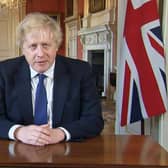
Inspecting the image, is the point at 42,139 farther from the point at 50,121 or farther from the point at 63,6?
the point at 63,6

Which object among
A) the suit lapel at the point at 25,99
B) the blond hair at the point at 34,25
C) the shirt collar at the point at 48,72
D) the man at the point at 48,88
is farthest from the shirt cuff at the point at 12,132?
the blond hair at the point at 34,25

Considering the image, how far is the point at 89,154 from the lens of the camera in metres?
1.34

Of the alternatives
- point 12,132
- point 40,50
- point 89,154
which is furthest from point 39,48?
point 89,154

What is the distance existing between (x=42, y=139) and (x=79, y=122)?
23 centimetres

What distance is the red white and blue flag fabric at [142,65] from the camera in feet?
7.66

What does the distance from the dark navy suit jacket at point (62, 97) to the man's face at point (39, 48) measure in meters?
0.08

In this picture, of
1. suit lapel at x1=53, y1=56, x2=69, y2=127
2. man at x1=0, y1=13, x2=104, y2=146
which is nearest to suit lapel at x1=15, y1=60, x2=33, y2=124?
man at x1=0, y1=13, x2=104, y2=146

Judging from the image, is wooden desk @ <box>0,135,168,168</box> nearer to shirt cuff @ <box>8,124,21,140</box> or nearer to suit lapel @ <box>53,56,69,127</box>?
shirt cuff @ <box>8,124,21,140</box>

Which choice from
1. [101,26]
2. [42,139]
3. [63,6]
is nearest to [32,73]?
[42,139]

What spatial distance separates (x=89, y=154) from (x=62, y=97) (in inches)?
15.9

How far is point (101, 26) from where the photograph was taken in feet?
24.3

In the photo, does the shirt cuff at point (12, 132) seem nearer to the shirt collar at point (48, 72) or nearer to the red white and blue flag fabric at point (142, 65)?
the shirt collar at point (48, 72)

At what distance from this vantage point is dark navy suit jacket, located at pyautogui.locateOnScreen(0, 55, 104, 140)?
164 cm

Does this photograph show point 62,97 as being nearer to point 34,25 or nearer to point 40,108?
point 40,108
